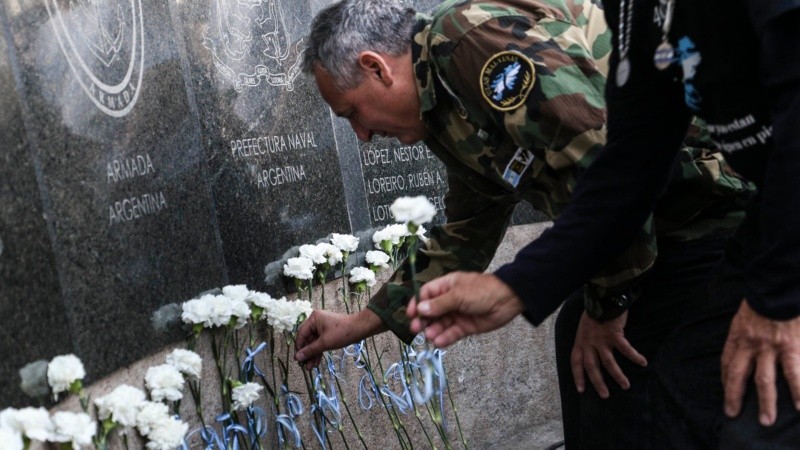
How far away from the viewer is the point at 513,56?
267 cm

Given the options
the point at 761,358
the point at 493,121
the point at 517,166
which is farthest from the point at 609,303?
the point at 761,358

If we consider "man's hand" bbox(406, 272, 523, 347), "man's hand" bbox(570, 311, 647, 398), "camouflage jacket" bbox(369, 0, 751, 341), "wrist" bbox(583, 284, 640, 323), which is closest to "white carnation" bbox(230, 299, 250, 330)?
"camouflage jacket" bbox(369, 0, 751, 341)

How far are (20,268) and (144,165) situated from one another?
76 cm

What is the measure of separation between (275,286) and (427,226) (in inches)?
54.2

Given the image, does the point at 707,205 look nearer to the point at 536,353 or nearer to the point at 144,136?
the point at 144,136

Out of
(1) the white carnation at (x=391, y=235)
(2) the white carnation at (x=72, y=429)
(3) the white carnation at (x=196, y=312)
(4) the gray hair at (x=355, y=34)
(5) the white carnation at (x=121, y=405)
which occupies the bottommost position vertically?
(1) the white carnation at (x=391, y=235)

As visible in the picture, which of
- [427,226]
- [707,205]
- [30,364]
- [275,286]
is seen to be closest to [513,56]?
[707,205]

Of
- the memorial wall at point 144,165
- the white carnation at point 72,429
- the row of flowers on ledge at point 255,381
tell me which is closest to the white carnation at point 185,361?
the row of flowers on ledge at point 255,381

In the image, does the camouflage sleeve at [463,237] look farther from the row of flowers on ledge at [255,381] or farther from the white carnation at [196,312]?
the white carnation at [196,312]

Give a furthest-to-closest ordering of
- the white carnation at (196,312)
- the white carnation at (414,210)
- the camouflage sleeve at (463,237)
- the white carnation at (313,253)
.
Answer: the white carnation at (313,253), the white carnation at (196,312), the camouflage sleeve at (463,237), the white carnation at (414,210)

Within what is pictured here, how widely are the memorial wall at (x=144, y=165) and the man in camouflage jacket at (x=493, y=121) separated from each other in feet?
1.93

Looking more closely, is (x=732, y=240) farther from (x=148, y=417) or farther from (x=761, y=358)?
(x=148, y=417)

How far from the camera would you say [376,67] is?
10.2 feet

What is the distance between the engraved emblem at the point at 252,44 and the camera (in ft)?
14.3
